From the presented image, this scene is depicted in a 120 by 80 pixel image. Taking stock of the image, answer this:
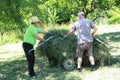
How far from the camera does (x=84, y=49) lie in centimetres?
999

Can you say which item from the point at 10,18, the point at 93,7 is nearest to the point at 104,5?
the point at 93,7

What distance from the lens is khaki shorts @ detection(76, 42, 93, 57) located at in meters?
9.90

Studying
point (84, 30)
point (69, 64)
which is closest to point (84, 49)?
point (84, 30)

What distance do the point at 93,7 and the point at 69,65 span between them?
36.4 ft

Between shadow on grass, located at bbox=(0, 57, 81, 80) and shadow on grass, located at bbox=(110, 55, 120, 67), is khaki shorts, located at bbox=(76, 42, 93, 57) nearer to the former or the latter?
shadow on grass, located at bbox=(0, 57, 81, 80)

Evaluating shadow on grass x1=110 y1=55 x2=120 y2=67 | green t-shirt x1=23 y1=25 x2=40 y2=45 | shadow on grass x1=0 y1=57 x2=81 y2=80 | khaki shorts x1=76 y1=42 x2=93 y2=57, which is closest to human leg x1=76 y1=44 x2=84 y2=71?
khaki shorts x1=76 y1=42 x2=93 y2=57

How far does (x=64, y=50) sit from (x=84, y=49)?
36.2 inches

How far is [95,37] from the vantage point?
10641 millimetres

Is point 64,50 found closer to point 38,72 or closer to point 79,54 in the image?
point 79,54

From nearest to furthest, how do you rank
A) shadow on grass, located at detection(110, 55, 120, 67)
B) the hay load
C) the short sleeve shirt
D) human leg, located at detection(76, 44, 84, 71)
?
the short sleeve shirt < human leg, located at detection(76, 44, 84, 71) < the hay load < shadow on grass, located at detection(110, 55, 120, 67)

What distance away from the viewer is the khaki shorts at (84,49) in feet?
32.5

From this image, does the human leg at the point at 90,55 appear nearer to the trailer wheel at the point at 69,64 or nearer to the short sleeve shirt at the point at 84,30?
the short sleeve shirt at the point at 84,30

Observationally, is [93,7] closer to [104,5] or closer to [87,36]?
[104,5]

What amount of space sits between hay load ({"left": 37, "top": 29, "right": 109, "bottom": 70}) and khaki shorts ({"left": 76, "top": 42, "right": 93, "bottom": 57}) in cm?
43
